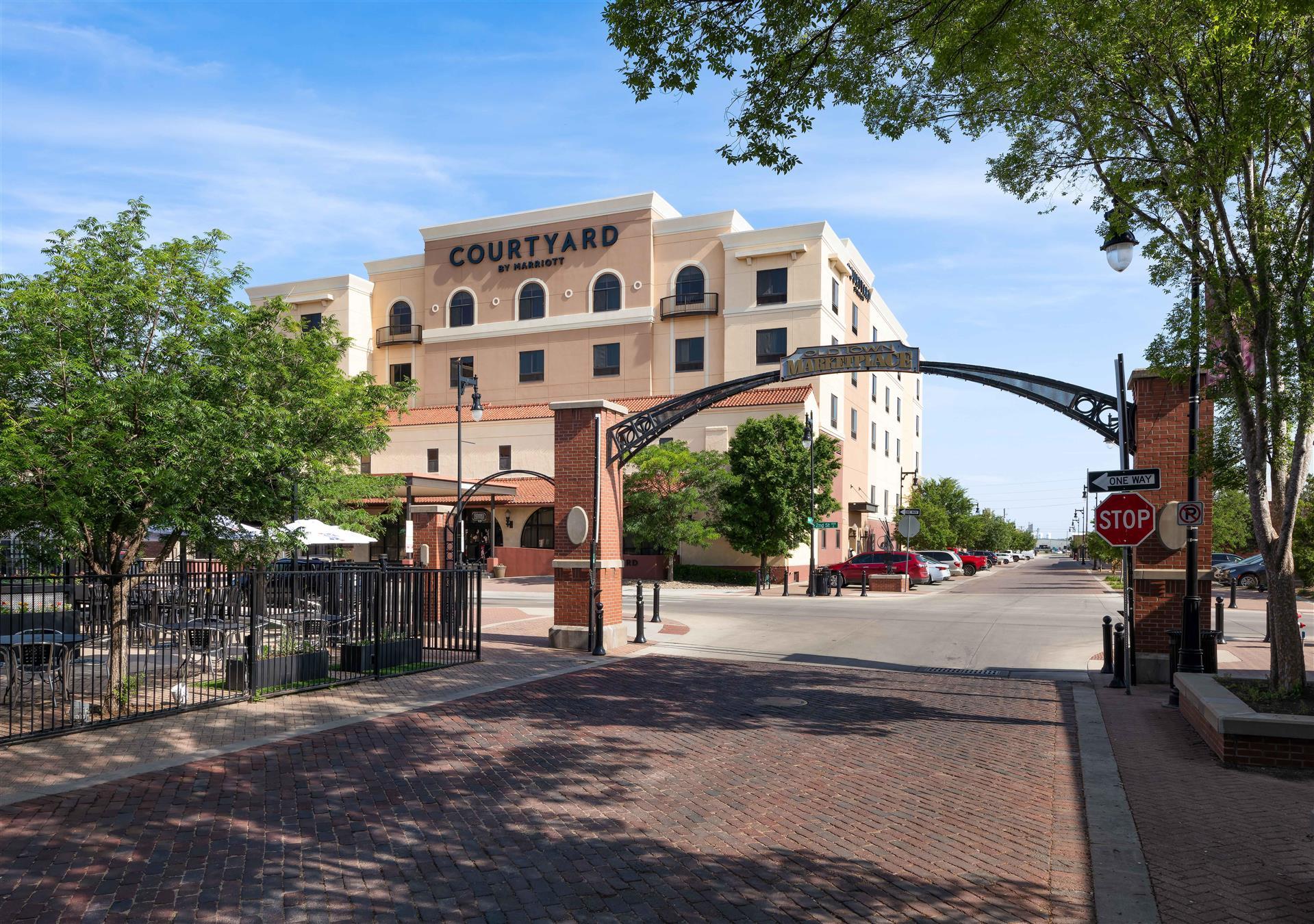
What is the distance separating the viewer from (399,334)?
54438 mm

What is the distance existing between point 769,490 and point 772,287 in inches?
455

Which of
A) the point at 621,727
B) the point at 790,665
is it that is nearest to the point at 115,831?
the point at 621,727

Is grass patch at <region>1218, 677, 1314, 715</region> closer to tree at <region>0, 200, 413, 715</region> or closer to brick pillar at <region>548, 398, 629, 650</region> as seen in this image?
brick pillar at <region>548, 398, 629, 650</region>

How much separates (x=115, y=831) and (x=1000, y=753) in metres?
7.72

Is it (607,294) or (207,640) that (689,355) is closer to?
(607,294)

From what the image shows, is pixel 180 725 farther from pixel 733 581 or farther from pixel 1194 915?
pixel 733 581

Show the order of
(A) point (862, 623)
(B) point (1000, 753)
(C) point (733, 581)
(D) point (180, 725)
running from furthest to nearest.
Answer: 1. (C) point (733, 581)
2. (A) point (862, 623)
3. (D) point (180, 725)
4. (B) point (1000, 753)

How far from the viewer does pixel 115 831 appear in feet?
20.9

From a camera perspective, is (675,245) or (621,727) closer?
(621,727)

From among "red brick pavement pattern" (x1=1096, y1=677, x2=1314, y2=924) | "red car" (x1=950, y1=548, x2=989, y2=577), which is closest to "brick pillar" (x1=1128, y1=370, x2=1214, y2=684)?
"red brick pavement pattern" (x1=1096, y1=677, x2=1314, y2=924)

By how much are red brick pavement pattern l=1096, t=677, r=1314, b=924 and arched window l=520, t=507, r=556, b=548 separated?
38.9m

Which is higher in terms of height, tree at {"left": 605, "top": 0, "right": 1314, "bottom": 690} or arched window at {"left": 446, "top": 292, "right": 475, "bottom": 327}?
arched window at {"left": 446, "top": 292, "right": 475, "bottom": 327}

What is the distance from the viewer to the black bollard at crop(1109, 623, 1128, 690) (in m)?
13.3

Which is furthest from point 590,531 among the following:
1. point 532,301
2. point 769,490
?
point 532,301
